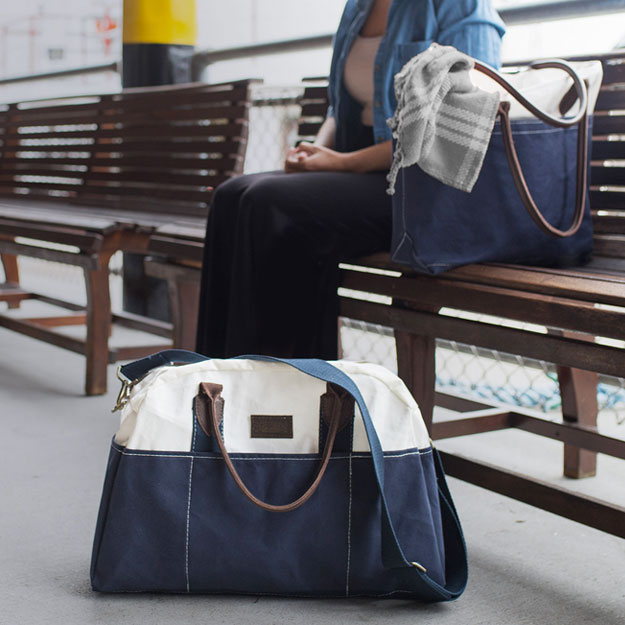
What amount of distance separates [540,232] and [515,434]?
1.02 metres

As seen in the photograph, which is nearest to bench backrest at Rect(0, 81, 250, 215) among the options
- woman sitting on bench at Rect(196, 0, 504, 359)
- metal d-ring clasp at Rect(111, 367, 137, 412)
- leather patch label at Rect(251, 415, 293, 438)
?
woman sitting on bench at Rect(196, 0, 504, 359)

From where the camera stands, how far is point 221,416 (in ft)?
4.76

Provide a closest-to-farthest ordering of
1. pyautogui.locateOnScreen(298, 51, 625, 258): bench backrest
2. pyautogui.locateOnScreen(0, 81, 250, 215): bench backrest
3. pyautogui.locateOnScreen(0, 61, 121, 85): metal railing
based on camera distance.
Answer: pyautogui.locateOnScreen(298, 51, 625, 258): bench backrest, pyautogui.locateOnScreen(0, 81, 250, 215): bench backrest, pyautogui.locateOnScreen(0, 61, 121, 85): metal railing

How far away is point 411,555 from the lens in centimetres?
144

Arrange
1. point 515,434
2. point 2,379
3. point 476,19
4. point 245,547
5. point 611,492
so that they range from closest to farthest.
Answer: point 245,547
point 476,19
point 611,492
point 515,434
point 2,379

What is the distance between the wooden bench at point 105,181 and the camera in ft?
9.69

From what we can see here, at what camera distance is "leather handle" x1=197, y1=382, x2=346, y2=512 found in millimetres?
1401

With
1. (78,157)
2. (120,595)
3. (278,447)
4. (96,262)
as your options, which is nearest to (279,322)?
(278,447)

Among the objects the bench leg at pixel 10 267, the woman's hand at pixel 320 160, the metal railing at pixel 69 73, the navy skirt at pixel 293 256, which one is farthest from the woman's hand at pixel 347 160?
the metal railing at pixel 69 73

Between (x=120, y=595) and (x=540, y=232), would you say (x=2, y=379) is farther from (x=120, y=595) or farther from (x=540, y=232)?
(x=540, y=232)

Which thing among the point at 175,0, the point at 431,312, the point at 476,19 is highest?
the point at 175,0

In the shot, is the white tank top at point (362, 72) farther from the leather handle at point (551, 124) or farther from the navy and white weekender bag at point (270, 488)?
the navy and white weekender bag at point (270, 488)

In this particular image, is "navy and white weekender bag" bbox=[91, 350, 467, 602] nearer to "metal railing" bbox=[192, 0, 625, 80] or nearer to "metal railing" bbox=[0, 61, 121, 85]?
"metal railing" bbox=[192, 0, 625, 80]

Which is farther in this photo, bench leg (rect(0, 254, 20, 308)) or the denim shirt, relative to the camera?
bench leg (rect(0, 254, 20, 308))
